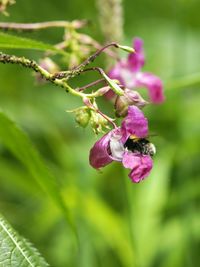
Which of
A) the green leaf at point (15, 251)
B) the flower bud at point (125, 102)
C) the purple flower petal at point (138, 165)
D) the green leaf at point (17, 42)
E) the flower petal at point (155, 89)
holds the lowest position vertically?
the green leaf at point (15, 251)

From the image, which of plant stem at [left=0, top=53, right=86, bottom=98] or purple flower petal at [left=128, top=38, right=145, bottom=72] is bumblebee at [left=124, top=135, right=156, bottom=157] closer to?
plant stem at [left=0, top=53, right=86, bottom=98]

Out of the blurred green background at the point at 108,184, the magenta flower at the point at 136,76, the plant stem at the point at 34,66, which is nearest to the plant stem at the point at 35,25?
the magenta flower at the point at 136,76

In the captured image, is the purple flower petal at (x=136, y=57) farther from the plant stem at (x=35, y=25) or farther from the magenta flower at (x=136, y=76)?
the plant stem at (x=35, y=25)

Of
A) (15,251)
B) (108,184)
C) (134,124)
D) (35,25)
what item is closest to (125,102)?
(134,124)

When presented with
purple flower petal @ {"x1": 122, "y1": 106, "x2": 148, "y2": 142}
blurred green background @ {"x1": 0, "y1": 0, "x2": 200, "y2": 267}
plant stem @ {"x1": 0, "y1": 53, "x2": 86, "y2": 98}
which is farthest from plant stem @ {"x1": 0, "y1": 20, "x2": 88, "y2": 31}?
blurred green background @ {"x1": 0, "y1": 0, "x2": 200, "y2": 267}

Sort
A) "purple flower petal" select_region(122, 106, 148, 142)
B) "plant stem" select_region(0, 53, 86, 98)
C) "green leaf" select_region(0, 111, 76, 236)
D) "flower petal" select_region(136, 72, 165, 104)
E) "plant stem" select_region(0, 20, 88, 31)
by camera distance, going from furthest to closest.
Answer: "flower petal" select_region(136, 72, 165, 104) → "plant stem" select_region(0, 20, 88, 31) → "green leaf" select_region(0, 111, 76, 236) → "purple flower petal" select_region(122, 106, 148, 142) → "plant stem" select_region(0, 53, 86, 98)

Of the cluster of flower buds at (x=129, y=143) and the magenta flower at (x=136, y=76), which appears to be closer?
the cluster of flower buds at (x=129, y=143)

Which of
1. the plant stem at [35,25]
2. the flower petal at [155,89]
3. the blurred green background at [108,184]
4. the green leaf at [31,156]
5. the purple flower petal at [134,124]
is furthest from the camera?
the blurred green background at [108,184]
